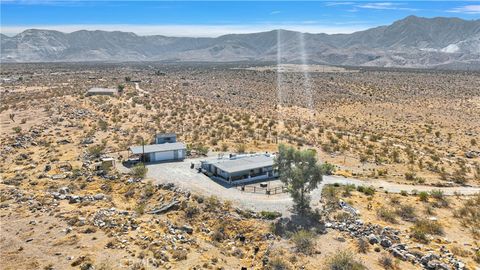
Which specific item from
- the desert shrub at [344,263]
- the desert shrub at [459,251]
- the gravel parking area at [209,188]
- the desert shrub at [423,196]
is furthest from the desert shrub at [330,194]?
the desert shrub at [459,251]

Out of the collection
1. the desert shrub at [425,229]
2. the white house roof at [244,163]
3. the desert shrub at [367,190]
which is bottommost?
the desert shrub at [425,229]

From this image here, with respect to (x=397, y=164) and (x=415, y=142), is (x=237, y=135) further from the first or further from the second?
(x=415, y=142)

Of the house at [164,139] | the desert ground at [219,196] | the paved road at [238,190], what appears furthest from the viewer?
the house at [164,139]

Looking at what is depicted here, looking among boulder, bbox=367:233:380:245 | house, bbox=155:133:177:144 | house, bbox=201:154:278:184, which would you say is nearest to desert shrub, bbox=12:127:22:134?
house, bbox=155:133:177:144

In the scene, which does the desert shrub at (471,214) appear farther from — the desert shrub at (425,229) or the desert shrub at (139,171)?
the desert shrub at (139,171)

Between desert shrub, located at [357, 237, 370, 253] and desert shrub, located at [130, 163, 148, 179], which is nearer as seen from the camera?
desert shrub, located at [357, 237, 370, 253]

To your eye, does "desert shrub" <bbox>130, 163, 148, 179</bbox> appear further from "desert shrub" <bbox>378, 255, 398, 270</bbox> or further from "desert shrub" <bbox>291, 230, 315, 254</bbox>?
"desert shrub" <bbox>378, 255, 398, 270</bbox>
